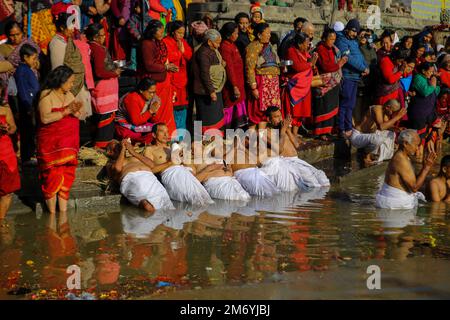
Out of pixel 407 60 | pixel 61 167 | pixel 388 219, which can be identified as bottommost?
pixel 388 219

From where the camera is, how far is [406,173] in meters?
8.90

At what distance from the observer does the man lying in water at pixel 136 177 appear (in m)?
8.60

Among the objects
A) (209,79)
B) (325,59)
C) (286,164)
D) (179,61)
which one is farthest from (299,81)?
(179,61)

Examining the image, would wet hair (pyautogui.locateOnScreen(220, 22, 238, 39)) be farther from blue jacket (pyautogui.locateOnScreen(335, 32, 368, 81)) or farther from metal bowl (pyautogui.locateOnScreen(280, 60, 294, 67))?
blue jacket (pyautogui.locateOnScreen(335, 32, 368, 81))

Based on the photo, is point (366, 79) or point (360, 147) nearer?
point (360, 147)

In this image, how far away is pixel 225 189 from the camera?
9.25 metres

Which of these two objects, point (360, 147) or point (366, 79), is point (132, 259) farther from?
point (366, 79)

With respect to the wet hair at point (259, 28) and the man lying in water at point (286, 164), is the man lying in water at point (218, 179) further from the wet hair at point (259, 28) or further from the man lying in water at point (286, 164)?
the wet hair at point (259, 28)

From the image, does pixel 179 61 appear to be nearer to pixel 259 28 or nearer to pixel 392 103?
pixel 259 28

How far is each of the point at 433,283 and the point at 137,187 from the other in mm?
3492

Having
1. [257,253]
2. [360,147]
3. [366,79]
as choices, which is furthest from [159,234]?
[366,79]

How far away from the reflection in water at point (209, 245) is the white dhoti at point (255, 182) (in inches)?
9.5

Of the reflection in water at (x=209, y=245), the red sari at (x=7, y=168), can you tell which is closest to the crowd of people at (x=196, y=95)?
the red sari at (x=7, y=168)
